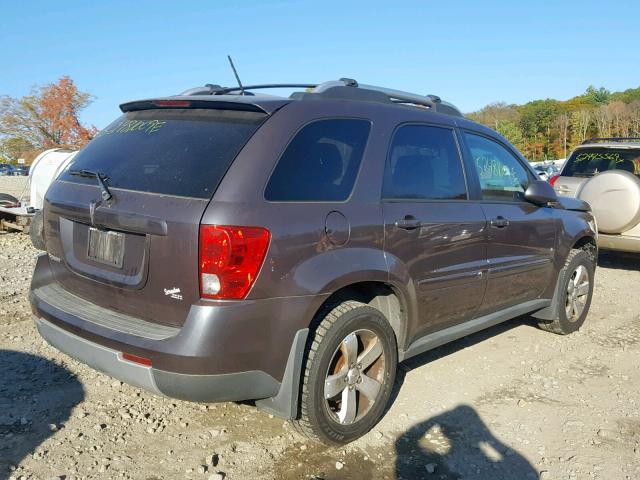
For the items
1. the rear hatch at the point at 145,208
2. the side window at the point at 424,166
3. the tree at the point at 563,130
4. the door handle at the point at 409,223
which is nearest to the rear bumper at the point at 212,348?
the rear hatch at the point at 145,208

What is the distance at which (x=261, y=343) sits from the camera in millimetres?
2707

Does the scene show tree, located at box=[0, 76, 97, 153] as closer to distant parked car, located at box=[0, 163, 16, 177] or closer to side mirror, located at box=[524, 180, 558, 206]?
distant parked car, located at box=[0, 163, 16, 177]

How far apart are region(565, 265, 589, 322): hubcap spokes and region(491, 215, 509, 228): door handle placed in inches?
58.7

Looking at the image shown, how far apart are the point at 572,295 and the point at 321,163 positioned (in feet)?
11.4

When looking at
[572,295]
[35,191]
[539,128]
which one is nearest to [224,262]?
[572,295]

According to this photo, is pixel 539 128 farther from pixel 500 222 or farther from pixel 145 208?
pixel 145 208

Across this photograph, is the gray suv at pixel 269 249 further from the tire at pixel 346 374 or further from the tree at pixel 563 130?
the tree at pixel 563 130

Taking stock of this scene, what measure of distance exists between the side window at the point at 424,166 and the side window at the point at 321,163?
0.92ft

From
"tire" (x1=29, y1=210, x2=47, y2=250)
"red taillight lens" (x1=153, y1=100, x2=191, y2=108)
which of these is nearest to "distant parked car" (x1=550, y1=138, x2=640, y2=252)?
"red taillight lens" (x1=153, y1=100, x2=191, y2=108)

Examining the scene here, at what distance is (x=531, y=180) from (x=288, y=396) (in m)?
3.09

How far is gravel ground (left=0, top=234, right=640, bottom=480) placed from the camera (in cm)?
301

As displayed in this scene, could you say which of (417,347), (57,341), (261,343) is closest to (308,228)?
(261,343)

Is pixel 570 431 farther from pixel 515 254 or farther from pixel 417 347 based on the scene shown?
pixel 515 254

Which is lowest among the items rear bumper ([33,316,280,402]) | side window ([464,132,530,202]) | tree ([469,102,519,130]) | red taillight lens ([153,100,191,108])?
rear bumper ([33,316,280,402])
